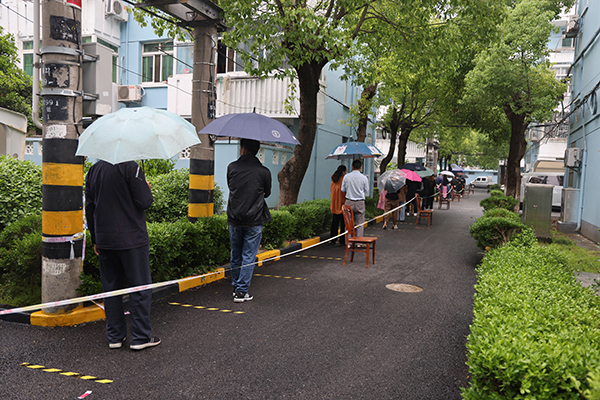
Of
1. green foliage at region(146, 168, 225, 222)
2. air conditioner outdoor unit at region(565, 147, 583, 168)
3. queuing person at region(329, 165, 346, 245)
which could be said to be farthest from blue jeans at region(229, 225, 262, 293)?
air conditioner outdoor unit at region(565, 147, 583, 168)

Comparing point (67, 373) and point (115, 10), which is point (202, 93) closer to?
point (67, 373)

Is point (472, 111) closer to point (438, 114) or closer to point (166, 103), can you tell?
point (438, 114)

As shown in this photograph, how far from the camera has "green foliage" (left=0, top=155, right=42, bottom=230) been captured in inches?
264

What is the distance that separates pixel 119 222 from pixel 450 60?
9473 mm

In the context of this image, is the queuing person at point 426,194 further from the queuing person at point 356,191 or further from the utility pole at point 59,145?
the utility pole at point 59,145

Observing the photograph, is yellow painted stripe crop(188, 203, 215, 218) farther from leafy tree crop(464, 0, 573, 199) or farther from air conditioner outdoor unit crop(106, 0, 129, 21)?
air conditioner outdoor unit crop(106, 0, 129, 21)

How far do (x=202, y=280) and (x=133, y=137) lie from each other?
339 cm

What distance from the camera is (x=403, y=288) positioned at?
23.5 ft

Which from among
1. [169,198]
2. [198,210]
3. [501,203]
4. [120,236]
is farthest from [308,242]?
[501,203]

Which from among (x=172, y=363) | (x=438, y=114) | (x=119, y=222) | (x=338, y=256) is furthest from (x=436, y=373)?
(x=438, y=114)

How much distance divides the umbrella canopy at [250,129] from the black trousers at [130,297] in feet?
7.51

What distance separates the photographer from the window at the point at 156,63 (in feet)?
61.4

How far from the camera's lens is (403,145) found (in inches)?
1009

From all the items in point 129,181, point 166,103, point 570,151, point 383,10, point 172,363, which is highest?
point 383,10
